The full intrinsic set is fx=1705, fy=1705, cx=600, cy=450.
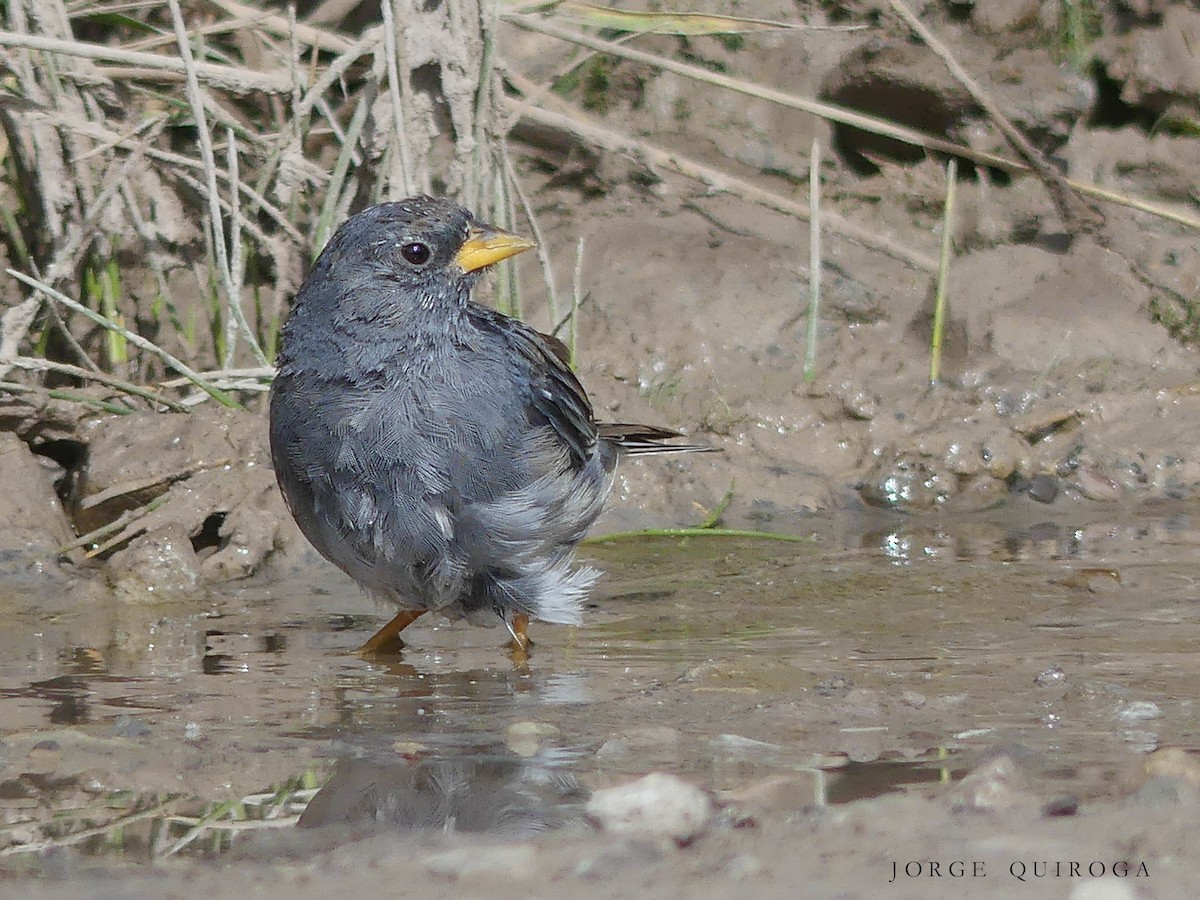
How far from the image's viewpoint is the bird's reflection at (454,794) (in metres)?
3.01

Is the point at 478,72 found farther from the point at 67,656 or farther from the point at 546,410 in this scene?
the point at 67,656

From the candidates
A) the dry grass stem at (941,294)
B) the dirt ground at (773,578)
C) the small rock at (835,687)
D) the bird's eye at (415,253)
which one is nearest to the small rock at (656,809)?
the dirt ground at (773,578)

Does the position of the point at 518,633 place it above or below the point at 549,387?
below

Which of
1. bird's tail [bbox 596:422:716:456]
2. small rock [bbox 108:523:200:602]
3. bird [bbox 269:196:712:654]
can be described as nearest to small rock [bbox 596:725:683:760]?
bird [bbox 269:196:712:654]

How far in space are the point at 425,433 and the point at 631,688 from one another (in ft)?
2.86

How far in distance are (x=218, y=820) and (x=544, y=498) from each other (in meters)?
1.79

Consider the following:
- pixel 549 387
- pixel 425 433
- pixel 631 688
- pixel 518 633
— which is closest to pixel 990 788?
pixel 631 688

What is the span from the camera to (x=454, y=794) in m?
3.21

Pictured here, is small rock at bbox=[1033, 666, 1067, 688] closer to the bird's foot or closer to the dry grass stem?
the bird's foot

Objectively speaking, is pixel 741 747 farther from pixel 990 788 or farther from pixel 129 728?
pixel 129 728

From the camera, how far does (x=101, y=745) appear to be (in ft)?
11.6

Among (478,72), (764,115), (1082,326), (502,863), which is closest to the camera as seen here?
(502,863)

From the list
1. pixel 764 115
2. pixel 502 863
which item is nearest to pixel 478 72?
pixel 764 115

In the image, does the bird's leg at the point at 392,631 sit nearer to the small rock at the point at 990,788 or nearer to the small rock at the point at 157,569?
the small rock at the point at 157,569
